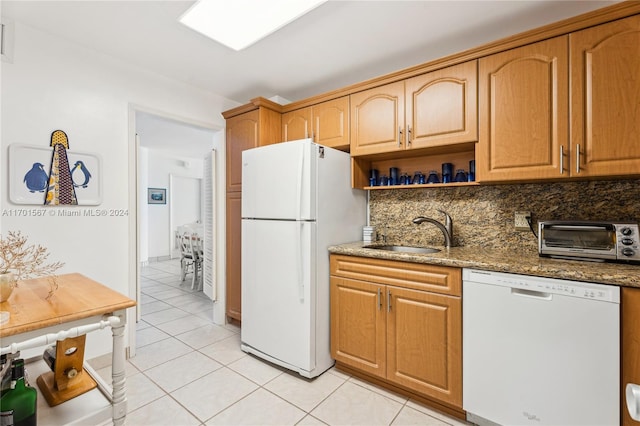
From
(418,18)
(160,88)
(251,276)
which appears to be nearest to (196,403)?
(251,276)

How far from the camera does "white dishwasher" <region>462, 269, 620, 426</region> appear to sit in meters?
1.33

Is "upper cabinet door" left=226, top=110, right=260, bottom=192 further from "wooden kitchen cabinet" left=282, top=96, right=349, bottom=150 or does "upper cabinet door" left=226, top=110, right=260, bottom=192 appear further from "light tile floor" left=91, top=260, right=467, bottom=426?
"light tile floor" left=91, top=260, right=467, bottom=426

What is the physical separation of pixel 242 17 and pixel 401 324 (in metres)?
2.15

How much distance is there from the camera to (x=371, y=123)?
2404 millimetres

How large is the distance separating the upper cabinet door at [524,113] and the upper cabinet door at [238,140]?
194 centimetres

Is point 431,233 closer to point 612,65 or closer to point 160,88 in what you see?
point 612,65

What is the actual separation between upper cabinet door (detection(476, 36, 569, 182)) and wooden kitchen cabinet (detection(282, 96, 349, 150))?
1.05 meters

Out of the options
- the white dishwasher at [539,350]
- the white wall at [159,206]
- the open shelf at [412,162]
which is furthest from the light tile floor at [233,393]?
the white wall at [159,206]

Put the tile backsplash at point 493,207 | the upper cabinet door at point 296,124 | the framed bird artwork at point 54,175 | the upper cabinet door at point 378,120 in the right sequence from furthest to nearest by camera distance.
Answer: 1. the upper cabinet door at point 296,124
2. the upper cabinet door at point 378,120
3. the framed bird artwork at point 54,175
4. the tile backsplash at point 493,207

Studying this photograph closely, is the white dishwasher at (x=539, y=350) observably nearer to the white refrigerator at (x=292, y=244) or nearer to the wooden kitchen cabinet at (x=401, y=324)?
the wooden kitchen cabinet at (x=401, y=324)

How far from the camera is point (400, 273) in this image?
1914 mm

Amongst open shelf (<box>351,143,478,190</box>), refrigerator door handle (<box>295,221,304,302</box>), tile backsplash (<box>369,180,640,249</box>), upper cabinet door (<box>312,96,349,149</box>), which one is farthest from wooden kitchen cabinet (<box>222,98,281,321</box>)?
tile backsplash (<box>369,180,640,249</box>)

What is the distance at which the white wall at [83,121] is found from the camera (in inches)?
77.8

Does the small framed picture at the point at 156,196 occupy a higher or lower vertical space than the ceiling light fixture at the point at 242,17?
lower
